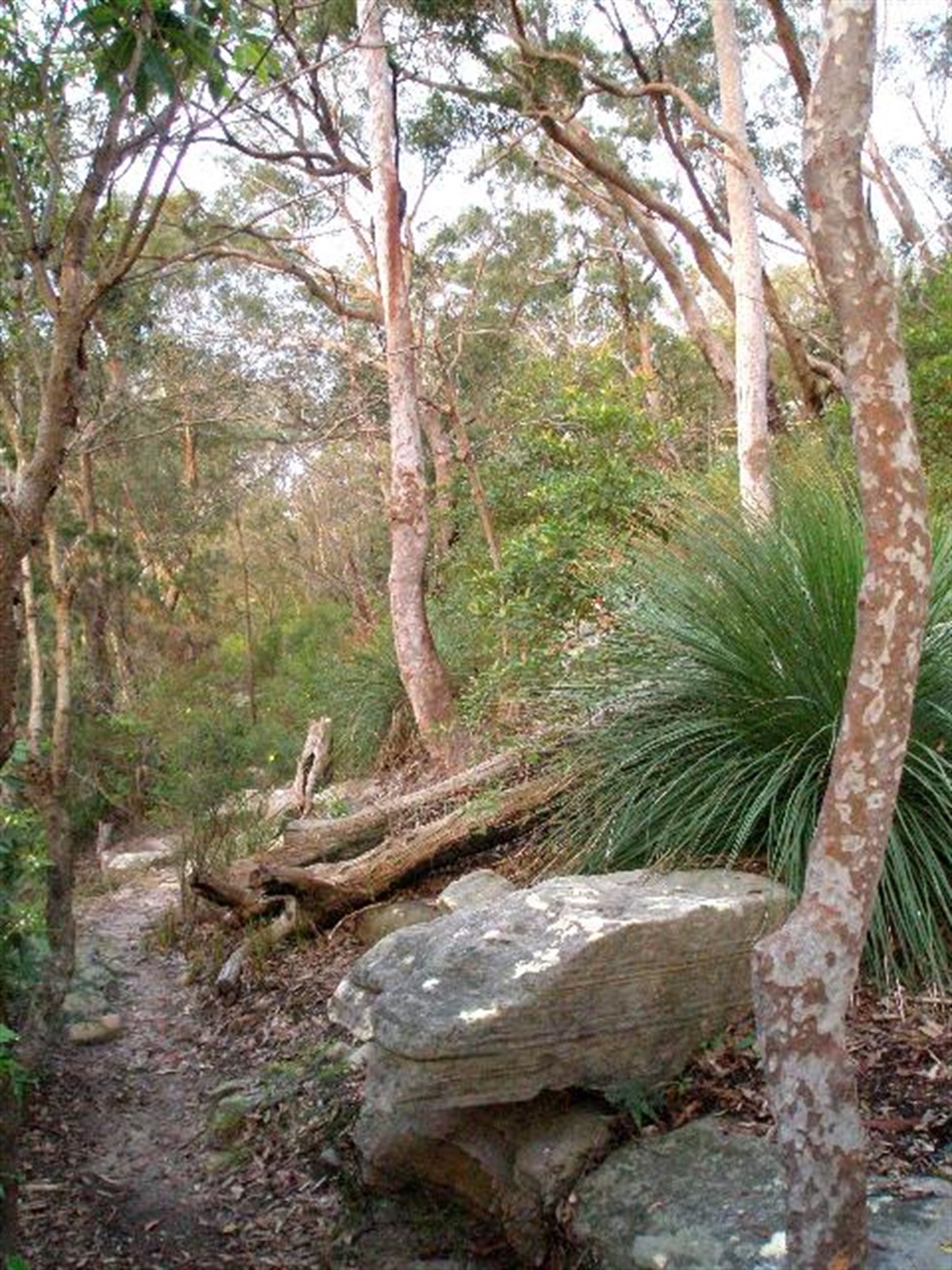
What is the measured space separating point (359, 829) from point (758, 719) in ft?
10.5

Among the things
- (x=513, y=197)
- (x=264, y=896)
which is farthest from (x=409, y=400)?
(x=513, y=197)

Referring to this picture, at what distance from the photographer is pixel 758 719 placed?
184 inches

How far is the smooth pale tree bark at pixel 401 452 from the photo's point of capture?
9.96m

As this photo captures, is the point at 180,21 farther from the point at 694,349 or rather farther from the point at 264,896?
the point at 694,349

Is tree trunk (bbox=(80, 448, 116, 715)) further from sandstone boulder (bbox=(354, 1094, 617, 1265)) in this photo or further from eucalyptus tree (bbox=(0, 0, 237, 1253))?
sandstone boulder (bbox=(354, 1094, 617, 1265))

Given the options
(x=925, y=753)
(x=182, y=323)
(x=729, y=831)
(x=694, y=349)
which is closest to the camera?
(x=925, y=753)

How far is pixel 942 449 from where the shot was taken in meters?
11.1

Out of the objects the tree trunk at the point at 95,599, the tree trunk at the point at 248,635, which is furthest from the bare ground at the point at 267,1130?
the tree trunk at the point at 95,599

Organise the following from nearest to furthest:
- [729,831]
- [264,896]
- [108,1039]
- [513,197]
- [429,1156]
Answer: [429,1156]
[729,831]
[108,1039]
[264,896]
[513,197]

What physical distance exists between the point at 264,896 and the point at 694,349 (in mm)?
18007

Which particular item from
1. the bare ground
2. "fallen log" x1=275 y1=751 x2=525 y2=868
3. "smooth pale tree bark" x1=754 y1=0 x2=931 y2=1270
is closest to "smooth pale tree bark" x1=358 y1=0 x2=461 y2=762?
"fallen log" x1=275 y1=751 x2=525 y2=868

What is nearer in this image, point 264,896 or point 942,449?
point 264,896

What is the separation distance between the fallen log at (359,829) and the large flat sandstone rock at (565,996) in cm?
287

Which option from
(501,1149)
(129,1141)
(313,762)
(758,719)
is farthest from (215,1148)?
(313,762)
